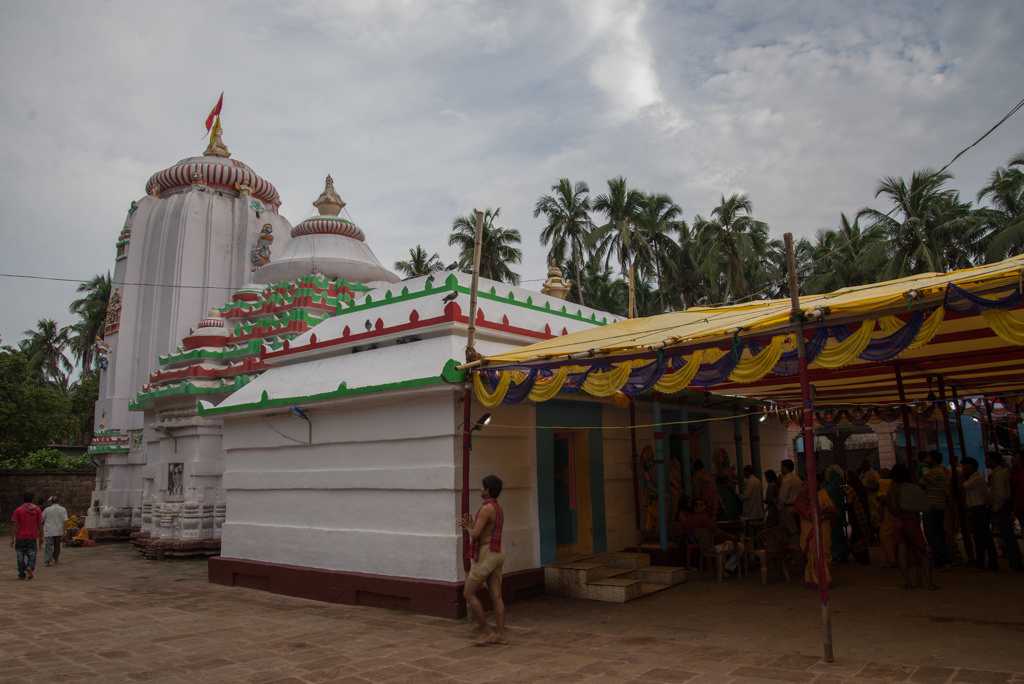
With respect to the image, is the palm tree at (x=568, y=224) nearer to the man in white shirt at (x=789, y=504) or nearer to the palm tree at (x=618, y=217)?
the palm tree at (x=618, y=217)

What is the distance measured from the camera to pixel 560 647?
6578mm

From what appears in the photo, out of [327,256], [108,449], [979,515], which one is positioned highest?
[327,256]

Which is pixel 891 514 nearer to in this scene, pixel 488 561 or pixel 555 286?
pixel 488 561

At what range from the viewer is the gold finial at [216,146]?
2258 centimetres

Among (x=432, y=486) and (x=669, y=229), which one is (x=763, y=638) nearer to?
(x=432, y=486)

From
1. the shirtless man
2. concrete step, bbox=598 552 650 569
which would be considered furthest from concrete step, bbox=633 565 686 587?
the shirtless man

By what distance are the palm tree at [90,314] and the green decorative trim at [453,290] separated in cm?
2999

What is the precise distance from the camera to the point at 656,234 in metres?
33.9

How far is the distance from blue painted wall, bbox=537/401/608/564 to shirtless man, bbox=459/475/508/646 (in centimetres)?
230

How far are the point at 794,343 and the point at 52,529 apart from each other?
15222mm

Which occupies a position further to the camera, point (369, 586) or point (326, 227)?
point (326, 227)

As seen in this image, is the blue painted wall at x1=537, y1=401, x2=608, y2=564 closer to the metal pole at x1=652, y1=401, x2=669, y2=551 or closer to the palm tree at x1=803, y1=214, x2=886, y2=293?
the metal pole at x1=652, y1=401, x2=669, y2=551

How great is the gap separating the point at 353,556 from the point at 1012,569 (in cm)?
871

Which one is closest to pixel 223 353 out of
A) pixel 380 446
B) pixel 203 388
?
pixel 203 388
